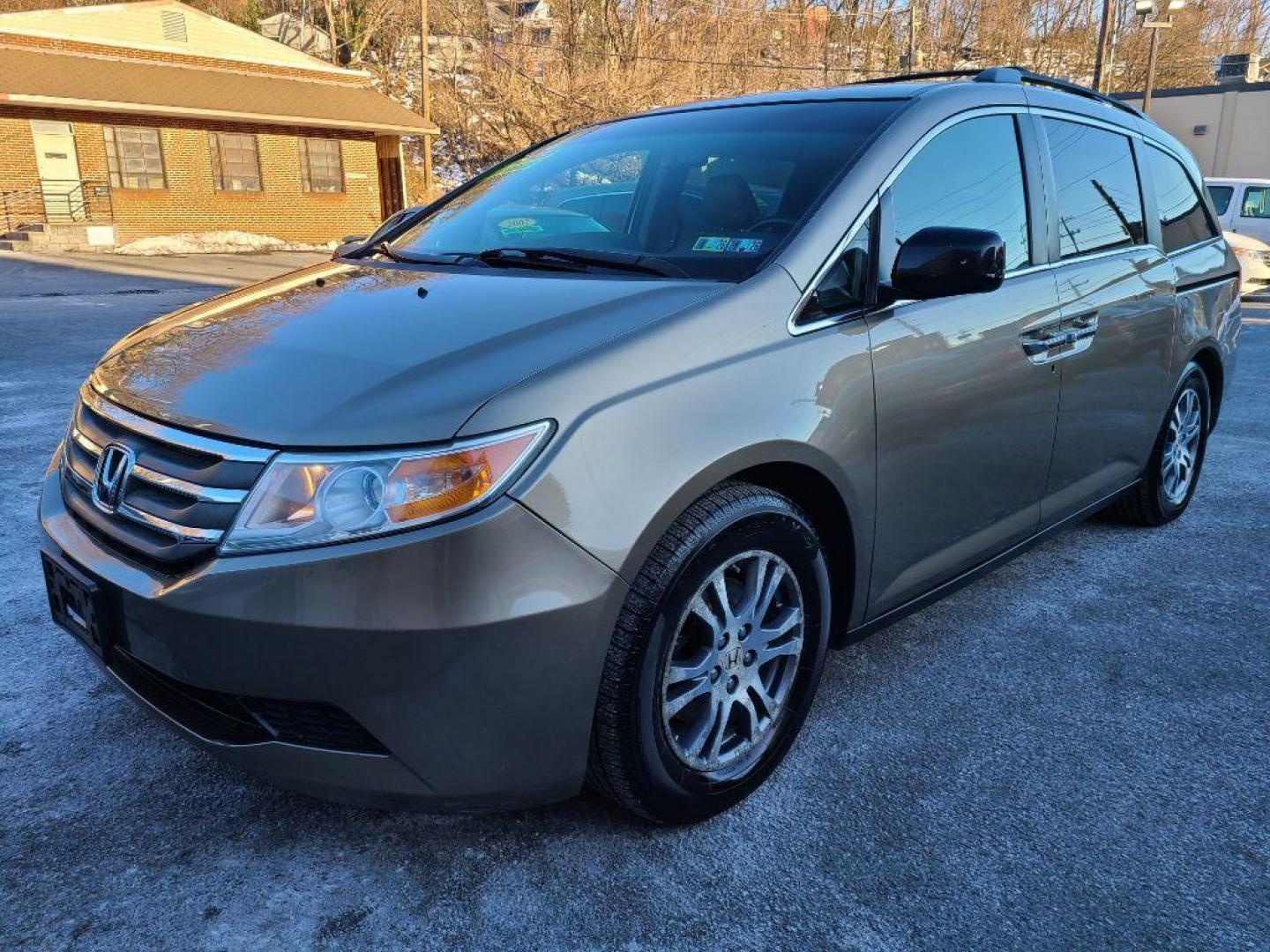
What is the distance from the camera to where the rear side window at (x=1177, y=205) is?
4000 mm

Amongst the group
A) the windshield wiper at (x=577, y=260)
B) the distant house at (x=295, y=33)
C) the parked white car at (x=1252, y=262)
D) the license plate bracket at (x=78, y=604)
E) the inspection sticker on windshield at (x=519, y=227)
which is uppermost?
the distant house at (x=295, y=33)

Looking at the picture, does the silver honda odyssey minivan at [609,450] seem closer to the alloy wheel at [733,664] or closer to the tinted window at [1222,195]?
the alloy wheel at [733,664]

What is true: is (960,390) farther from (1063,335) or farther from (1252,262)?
(1252,262)

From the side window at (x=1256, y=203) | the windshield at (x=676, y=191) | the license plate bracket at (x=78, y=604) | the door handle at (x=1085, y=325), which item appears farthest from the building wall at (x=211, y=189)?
the door handle at (x=1085, y=325)

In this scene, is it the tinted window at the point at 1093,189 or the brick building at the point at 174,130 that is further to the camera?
the brick building at the point at 174,130

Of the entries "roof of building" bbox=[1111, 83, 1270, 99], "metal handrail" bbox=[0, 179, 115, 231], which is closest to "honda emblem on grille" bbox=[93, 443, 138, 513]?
"metal handrail" bbox=[0, 179, 115, 231]

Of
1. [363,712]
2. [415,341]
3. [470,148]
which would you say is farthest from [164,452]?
[470,148]

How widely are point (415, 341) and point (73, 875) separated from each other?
4.41 ft

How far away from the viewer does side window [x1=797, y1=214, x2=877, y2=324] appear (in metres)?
2.40

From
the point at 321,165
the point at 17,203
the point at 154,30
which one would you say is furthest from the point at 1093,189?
the point at 154,30

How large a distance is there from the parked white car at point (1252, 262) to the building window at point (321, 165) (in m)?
21.8

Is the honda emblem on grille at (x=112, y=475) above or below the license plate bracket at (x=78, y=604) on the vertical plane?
above

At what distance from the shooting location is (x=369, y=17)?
120 feet

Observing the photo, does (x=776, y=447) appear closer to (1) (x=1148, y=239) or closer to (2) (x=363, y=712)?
(2) (x=363, y=712)
